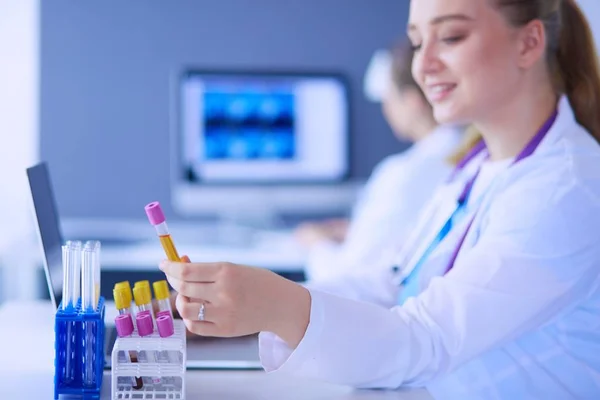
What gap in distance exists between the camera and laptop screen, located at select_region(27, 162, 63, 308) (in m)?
1.21

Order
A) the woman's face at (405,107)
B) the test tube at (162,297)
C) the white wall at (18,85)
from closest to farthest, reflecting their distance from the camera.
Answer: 1. the test tube at (162,297)
2. the woman's face at (405,107)
3. the white wall at (18,85)

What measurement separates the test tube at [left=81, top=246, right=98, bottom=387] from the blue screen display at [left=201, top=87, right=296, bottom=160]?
2109 millimetres

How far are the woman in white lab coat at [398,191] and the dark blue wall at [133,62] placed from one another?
71cm

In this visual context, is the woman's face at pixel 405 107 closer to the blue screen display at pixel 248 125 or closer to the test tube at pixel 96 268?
the blue screen display at pixel 248 125

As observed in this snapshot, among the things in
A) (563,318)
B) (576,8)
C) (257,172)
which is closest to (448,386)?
(563,318)

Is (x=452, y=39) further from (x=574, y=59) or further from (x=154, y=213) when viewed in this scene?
(x=154, y=213)

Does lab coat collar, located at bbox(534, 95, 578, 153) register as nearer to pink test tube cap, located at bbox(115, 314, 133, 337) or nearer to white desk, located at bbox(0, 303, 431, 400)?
white desk, located at bbox(0, 303, 431, 400)

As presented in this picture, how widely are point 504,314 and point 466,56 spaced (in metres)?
0.44

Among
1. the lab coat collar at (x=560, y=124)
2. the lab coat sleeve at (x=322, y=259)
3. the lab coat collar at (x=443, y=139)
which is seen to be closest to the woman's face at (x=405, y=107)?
the lab coat collar at (x=443, y=139)

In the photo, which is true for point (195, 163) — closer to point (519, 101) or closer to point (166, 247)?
point (519, 101)

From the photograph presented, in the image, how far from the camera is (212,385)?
1227 millimetres

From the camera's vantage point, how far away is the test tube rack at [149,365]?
109 cm

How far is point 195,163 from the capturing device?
10.5 feet

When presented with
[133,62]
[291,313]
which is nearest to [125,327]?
[291,313]
